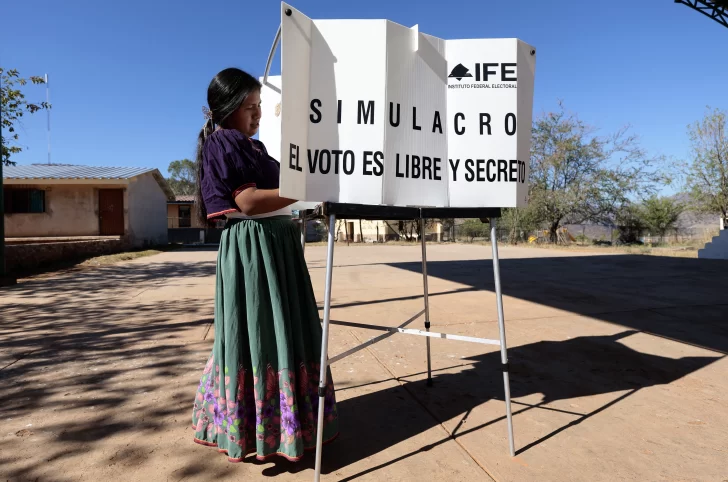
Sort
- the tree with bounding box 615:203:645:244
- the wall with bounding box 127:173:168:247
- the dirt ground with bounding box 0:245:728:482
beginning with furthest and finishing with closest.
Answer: the tree with bounding box 615:203:645:244, the wall with bounding box 127:173:168:247, the dirt ground with bounding box 0:245:728:482

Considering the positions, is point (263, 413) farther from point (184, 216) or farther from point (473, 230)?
point (184, 216)

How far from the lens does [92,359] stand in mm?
3193

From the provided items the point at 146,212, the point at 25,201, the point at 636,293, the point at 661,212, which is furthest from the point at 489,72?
the point at 661,212

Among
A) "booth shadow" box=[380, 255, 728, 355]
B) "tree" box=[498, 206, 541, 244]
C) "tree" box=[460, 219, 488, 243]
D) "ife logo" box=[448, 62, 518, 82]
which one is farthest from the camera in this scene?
"tree" box=[460, 219, 488, 243]

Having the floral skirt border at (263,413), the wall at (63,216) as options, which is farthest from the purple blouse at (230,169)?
the wall at (63,216)

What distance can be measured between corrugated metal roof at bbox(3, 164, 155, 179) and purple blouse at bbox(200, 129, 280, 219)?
19.2 meters

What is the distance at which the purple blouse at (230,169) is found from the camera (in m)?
1.66

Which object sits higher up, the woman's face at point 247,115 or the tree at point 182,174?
the tree at point 182,174

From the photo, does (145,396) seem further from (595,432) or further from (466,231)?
(466,231)

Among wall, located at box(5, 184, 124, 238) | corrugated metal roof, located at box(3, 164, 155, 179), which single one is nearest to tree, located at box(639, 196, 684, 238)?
corrugated metal roof, located at box(3, 164, 155, 179)

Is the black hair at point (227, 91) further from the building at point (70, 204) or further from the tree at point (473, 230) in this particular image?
the tree at point (473, 230)

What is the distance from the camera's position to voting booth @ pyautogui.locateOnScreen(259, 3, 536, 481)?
1.63 meters

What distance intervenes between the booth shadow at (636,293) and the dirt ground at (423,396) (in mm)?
56

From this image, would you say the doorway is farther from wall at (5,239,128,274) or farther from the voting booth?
the voting booth
